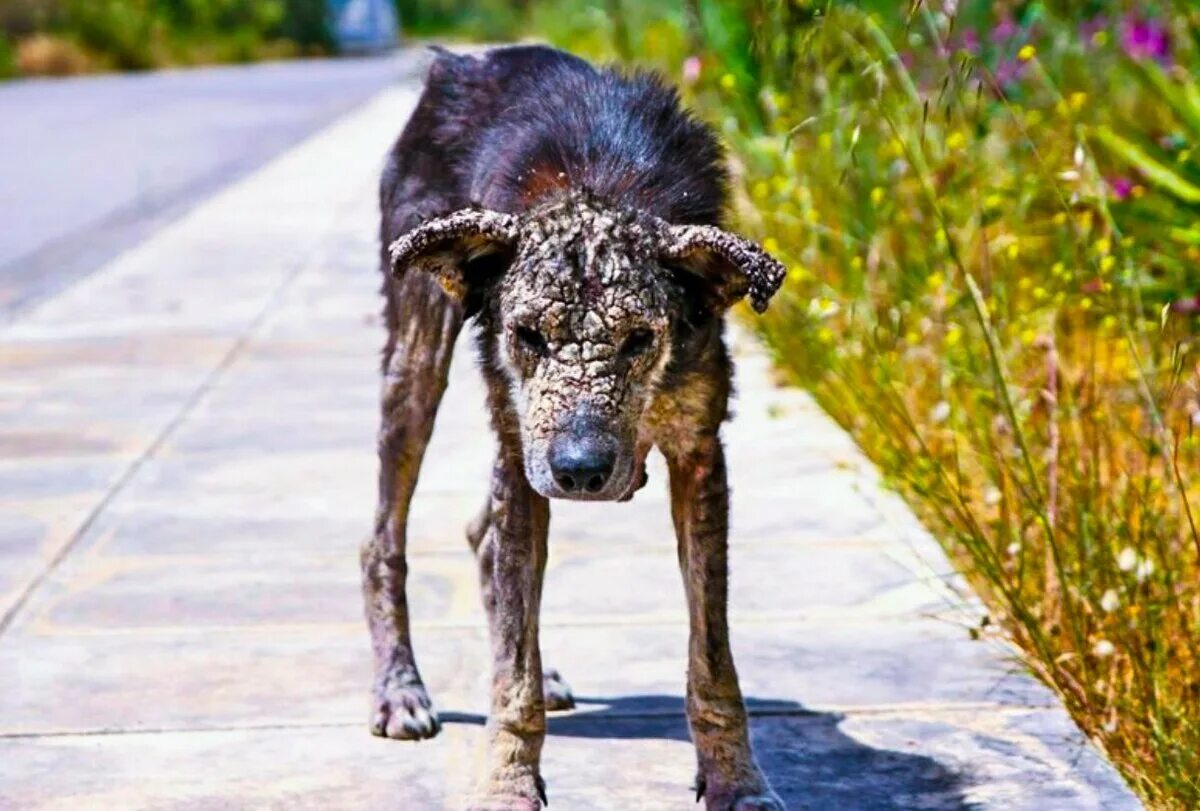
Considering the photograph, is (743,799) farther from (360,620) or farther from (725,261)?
(360,620)

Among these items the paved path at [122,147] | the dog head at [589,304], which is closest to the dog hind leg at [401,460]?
the dog head at [589,304]

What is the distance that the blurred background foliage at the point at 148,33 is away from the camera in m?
39.4

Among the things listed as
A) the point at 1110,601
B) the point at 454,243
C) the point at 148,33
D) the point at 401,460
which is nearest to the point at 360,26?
the point at 148,33

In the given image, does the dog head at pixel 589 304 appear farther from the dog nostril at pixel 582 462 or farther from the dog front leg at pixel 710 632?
the dog front leg at pixel 710 632

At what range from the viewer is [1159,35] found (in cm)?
939

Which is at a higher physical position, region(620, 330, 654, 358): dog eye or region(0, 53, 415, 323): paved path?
region(620, 330, 654, 358): dog eye

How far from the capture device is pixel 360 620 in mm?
6227

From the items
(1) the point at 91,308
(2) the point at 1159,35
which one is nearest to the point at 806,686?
(2) the point at 1159,35

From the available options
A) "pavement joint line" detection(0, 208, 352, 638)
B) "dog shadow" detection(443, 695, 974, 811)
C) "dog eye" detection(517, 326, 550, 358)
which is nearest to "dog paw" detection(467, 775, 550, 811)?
"dog shadow" detection(443, 695, 974, 811)

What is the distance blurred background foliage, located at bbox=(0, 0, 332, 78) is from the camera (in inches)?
1551

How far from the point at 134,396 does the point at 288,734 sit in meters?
4.37

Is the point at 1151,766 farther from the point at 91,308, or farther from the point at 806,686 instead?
the point at 91,308

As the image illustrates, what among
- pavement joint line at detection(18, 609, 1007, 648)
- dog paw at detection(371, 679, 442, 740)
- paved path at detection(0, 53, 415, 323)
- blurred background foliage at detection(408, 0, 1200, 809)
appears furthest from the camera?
paved path at detection(0, 53, 415, 323)

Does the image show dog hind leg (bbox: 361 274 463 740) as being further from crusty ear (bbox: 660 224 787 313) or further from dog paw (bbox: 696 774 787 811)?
crusty ear (bbox: 660 224 787 313)
